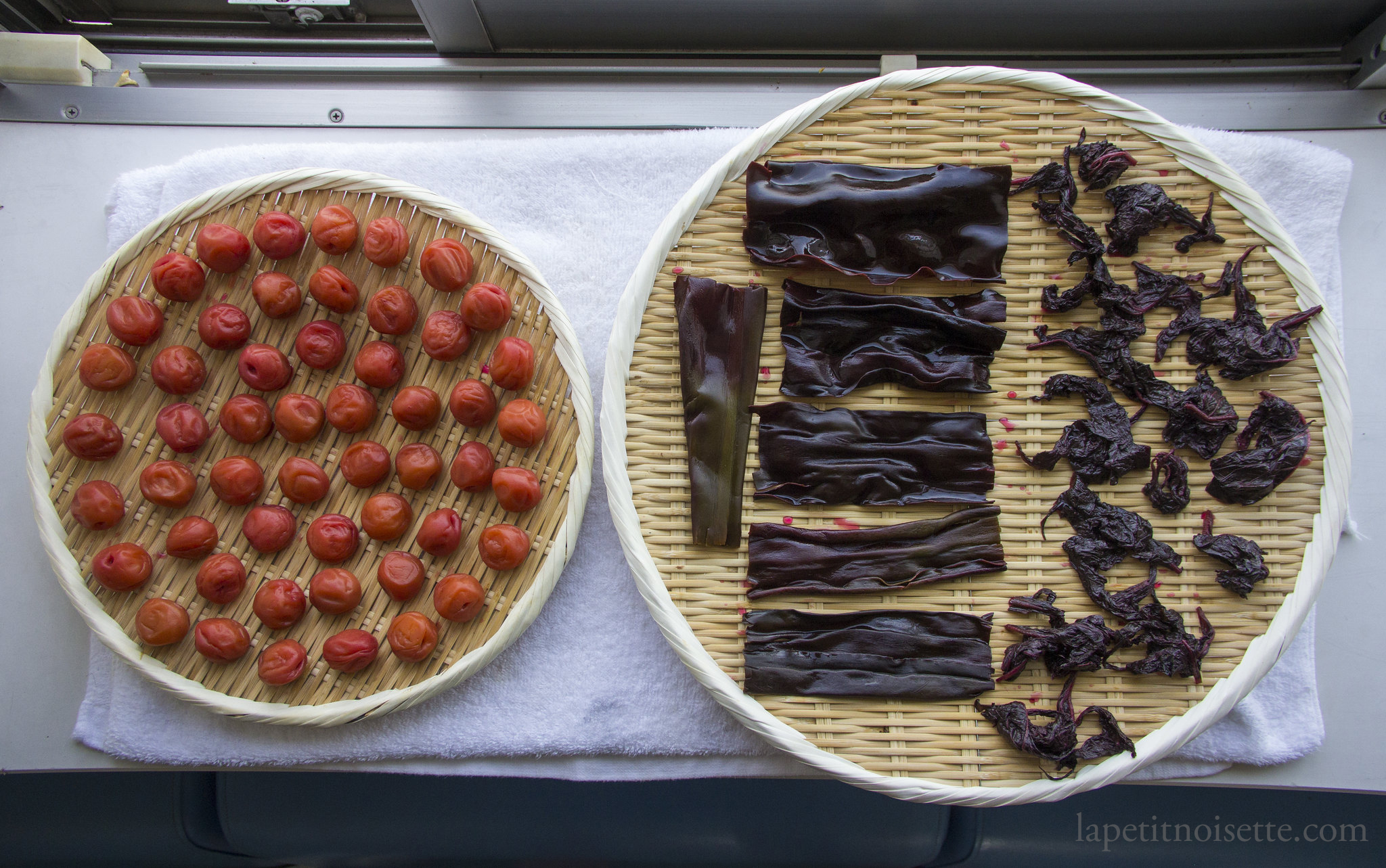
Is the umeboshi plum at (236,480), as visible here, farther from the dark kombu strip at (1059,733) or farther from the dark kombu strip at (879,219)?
the dark kombu strip at (1059,733)

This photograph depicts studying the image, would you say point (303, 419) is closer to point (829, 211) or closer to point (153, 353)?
point (153, 353)

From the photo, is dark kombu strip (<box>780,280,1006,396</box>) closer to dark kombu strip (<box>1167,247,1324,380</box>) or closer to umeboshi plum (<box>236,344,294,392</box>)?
dark kombu strip (<box>1167,247,1324,380</box>)

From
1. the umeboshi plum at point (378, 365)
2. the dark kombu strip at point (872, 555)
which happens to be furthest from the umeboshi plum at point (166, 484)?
the dark kombu strip at point (872, 555)

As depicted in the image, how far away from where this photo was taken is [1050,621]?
2.81 ft

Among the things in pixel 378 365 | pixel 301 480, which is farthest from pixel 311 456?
pixel 378 365

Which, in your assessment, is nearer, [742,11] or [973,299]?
[973,299]

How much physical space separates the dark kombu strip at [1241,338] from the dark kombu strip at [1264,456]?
0.05 meters

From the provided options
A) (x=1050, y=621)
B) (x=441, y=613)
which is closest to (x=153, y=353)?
(x=441, y=613)

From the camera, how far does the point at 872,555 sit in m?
0.87

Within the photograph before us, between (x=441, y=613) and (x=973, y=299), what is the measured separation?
2.46 feet

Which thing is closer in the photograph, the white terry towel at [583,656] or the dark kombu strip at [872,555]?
the dark kombu strip at [872,555]

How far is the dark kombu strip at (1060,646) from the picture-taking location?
0.84 metres

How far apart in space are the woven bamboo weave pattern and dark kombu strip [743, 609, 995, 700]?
2 centimetres

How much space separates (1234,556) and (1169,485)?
0.11 metres
